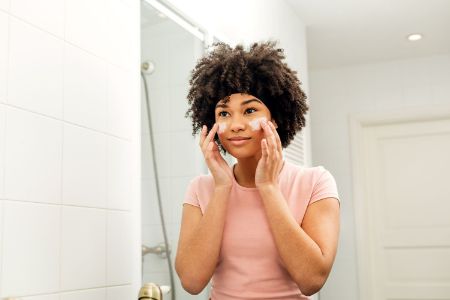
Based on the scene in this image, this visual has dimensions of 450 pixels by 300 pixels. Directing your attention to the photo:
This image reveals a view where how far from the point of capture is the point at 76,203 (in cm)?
123

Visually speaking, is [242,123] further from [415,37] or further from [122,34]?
[415,37]

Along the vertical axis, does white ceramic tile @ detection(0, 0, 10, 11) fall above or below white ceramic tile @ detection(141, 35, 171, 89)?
below

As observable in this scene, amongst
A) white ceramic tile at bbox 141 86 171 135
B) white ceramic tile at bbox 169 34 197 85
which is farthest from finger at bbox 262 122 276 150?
white ceramic tile at bbox 169 34 197 85

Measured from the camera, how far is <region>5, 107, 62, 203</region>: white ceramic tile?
1054 millimetres

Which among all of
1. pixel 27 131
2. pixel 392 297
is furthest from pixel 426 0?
pixel 27 131

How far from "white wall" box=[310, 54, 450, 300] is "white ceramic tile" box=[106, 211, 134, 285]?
259cm

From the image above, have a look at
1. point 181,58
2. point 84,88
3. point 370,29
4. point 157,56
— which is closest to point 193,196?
point 84,88

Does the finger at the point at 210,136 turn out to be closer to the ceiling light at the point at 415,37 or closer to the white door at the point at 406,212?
the ceiling light at the point at 415,37

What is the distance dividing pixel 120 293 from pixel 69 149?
0.38 metres

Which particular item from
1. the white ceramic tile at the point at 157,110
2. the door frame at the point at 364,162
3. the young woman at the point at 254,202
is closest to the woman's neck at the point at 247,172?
the young woman at the point at 254,202

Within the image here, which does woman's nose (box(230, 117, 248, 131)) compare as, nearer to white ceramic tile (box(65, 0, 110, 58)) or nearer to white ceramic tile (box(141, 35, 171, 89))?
white ceramic tile (box(65, 0, 110, 58))

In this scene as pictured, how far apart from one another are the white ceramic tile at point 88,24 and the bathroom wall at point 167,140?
0.74ft

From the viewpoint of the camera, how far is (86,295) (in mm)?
1239

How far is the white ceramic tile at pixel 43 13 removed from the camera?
3.63ft
